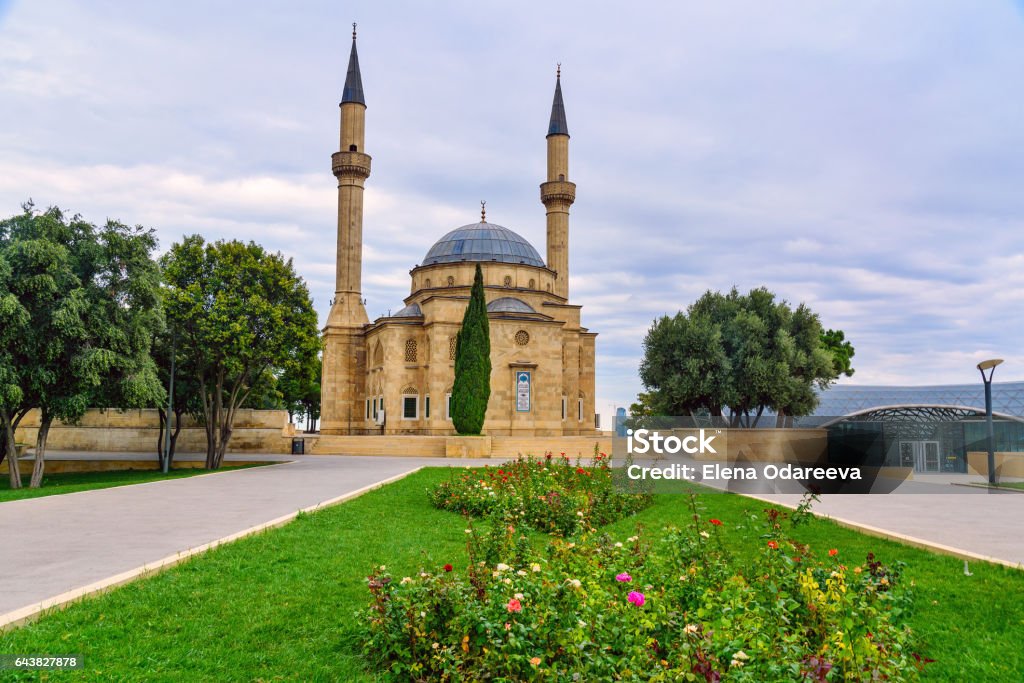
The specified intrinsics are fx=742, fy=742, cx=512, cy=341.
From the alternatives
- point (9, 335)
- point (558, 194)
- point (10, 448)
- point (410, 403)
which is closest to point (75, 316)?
point (9, 335)

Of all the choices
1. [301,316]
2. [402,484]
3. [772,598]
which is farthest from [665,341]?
[772,598]

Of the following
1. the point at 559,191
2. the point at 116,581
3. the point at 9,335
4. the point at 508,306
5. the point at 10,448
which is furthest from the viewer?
the point at 559,191

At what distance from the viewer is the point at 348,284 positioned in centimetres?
4022

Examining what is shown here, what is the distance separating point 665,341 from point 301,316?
19.8 metres

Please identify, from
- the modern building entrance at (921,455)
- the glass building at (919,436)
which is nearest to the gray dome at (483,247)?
the glass building at (919,436)

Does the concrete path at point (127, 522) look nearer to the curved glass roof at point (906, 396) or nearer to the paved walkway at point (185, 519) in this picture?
the paved walkway at point (185, 519)

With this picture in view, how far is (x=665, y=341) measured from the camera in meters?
38.6

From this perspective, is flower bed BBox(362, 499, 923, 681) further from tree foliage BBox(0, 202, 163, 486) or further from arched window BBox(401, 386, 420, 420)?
arched window BBox(401, 386, 420, 420)

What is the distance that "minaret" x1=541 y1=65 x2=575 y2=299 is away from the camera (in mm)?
43344

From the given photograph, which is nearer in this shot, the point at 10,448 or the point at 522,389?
the point at 10,448

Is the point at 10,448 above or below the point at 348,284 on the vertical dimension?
below

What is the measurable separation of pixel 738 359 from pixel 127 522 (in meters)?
31.8

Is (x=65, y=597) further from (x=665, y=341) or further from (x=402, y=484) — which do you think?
(x=665, y=341)

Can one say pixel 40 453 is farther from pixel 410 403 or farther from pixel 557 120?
pixel 557 120
